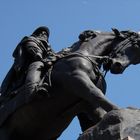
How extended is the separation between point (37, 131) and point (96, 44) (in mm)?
1482

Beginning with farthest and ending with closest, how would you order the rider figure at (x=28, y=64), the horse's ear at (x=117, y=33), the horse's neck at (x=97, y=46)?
1. the horse's ear at (x=117, y=33)
2. the horse's neck at (x=97, y=46)
3. the rider figure at (x=28, y=64)

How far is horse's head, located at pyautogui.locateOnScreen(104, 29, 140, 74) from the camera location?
27.3 feet

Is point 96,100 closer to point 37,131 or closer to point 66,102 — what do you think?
point 66,102

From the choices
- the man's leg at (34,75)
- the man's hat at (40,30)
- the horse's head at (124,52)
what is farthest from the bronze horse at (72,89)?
the man's hat at (40,30)

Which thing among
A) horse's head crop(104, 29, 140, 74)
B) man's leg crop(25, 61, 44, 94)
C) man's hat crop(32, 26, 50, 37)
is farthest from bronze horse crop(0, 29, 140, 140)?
man's hat crop(32, 26, 50, 37)

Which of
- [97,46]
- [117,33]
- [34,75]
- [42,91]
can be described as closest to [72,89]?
[42,91]

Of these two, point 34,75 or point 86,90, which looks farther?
point 34,75

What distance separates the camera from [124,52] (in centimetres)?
853

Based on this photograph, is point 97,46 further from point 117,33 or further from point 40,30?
point 40,30

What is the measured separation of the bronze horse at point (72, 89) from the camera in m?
8.12

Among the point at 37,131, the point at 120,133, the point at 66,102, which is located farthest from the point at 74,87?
the point at 120,133

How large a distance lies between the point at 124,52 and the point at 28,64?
5.05 feet

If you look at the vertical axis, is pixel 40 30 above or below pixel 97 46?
above

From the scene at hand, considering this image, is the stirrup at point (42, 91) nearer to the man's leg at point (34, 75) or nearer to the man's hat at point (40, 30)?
the man's leg at point (34, 75)
